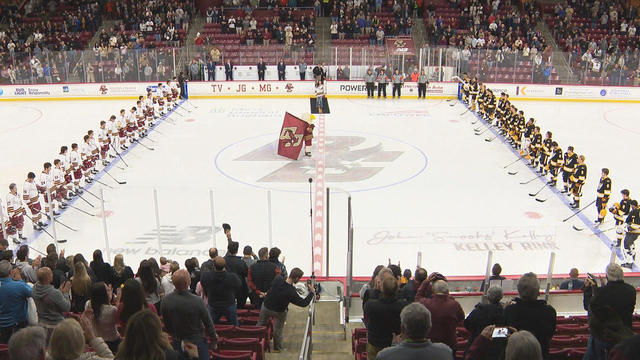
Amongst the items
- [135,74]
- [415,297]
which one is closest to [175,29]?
[135,74]

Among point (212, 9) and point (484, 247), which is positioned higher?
point (212, 9)

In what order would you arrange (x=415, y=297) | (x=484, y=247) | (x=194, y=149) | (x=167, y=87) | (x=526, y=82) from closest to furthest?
1. (x=415, y=297)
2. (x=484, y=247)
3. (x=194, y=149)
4. (x=167, y=87)
5. (x=526, y=82)

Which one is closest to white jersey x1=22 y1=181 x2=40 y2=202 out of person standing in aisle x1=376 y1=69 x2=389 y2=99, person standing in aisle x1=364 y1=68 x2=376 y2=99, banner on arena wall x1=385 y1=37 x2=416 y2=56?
person standing in aisle x1=364 y1=68 x2=376 y2=99

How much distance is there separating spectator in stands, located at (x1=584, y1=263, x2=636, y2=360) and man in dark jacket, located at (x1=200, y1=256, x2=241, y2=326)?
3.32 meters

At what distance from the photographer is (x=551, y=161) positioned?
46.4ft

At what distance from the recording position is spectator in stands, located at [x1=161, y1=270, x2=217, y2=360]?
489 centimetres

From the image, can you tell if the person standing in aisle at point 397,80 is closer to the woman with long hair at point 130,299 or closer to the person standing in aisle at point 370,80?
the person standing in aisle at point 370,80

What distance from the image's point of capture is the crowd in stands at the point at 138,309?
3777 mm

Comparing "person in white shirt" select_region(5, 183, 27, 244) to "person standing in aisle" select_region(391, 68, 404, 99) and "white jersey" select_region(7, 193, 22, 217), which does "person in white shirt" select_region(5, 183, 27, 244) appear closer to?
"white jersey" select_region(7, 193, 22, 217)

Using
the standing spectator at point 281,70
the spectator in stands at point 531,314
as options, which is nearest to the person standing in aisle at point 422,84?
the standing spectator at point 281,70

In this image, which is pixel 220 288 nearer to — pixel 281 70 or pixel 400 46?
pixel 281 70

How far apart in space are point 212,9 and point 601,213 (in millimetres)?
23058

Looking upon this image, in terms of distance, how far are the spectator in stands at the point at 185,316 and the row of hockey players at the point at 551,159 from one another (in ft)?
21.0

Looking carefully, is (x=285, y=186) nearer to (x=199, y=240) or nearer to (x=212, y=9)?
(x=199, y=240)
